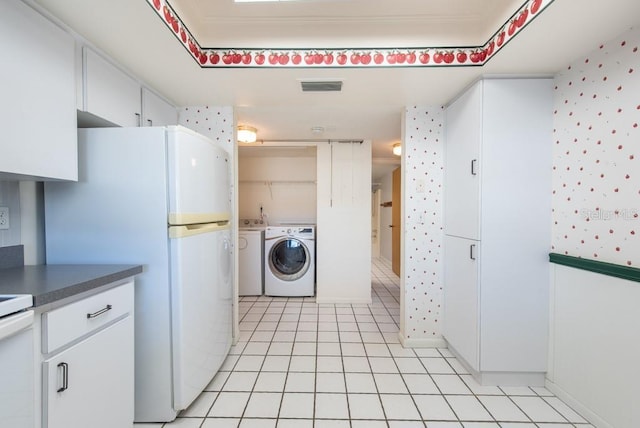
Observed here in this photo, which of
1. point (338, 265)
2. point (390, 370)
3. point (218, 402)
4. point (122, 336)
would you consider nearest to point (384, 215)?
point (338, 265)

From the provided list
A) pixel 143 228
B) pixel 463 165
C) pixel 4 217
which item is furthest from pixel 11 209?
pixel 463 165

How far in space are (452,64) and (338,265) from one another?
2407 mm

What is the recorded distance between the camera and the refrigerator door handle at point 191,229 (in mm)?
1389

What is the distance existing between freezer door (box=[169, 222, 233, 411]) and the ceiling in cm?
100

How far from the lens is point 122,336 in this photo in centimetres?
121

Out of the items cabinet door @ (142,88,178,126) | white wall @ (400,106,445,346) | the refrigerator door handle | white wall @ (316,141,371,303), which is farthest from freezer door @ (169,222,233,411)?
white wall @ (316,141,371,303)

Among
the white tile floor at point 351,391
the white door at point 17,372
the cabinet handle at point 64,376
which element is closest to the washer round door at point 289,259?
the white tile floor at point 351,391

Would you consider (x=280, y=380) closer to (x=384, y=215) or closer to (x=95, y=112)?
(x=95, y=112)

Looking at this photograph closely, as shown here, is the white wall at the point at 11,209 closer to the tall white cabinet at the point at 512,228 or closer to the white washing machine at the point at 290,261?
the white washing machine at the point at 290,261

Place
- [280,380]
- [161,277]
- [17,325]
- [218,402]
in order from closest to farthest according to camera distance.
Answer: [17,325] → [161,277] → [218,402] → [280,380]

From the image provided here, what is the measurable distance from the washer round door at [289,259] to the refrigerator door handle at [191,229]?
1816 millimetres

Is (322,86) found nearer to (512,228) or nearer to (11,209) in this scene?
(512,228)

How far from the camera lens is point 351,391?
1.71 m

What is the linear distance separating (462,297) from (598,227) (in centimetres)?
86
